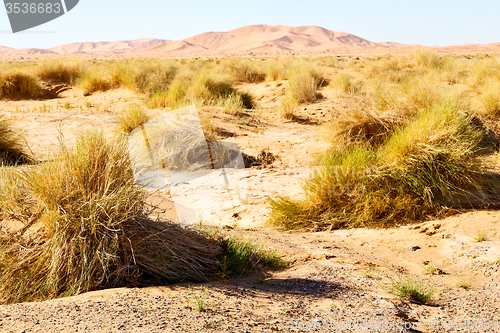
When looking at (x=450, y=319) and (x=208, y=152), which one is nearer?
(x=450, y=319)

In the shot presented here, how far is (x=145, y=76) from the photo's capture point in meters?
12.5

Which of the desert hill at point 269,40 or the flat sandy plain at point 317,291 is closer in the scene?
the flat sandy plain at point 317,291

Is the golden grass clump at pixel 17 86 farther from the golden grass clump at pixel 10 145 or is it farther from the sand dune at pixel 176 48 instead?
the sand dune at pixel 176 48

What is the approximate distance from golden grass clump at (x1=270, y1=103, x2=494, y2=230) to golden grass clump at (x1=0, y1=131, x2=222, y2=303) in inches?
78.2

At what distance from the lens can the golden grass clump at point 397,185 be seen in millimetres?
4492

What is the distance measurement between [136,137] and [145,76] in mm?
6094

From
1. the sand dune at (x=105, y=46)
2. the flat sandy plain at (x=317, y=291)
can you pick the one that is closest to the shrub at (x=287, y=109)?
the flat sandy plain at (x=317, y=291)

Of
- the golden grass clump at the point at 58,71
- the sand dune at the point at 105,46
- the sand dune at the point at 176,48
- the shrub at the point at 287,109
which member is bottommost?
the shrub at the point at 287,109

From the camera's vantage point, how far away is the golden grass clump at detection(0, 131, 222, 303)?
8.42 ft

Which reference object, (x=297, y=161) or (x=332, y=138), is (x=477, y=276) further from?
(x=297, y=161)

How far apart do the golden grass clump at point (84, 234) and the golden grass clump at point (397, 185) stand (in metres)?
1.99

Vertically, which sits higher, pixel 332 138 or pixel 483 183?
pixel 332 138

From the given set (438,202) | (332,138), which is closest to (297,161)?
(332,138)

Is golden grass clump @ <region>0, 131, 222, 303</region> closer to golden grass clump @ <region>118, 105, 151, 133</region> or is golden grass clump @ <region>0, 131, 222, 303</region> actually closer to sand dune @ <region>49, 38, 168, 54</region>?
golden grass clump @ <region>118, 105, 151, 133</region>
